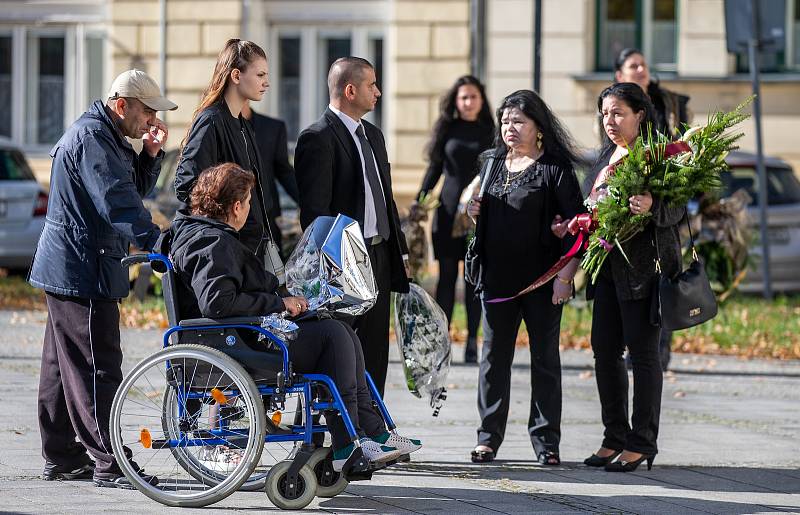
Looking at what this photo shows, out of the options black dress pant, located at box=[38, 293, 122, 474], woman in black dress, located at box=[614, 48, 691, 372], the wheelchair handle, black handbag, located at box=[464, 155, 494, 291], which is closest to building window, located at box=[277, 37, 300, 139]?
woman in black dress, located at box=[614, 48, 691, 372]

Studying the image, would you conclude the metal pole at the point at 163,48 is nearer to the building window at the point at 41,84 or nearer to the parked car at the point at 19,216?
the building window at the point at 41,84

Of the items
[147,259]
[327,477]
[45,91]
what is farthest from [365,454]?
[45,91]

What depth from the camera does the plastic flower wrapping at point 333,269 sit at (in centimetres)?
651

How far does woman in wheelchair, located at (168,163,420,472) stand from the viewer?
20.5 feet

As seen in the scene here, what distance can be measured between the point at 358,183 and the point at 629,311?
1.41 metres


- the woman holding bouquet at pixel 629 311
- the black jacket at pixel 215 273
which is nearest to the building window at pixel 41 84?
the woman holding bouquet at pixel 629 311

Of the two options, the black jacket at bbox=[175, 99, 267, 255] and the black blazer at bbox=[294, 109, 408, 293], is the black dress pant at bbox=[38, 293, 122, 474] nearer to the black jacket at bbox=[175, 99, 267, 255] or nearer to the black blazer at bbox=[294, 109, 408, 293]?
the black jacket at bbox=[175, 99, 267, 255]

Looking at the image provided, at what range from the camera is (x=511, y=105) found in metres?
7.54

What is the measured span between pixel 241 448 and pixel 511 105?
7.48ft

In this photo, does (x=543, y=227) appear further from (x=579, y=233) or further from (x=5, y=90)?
(x=5, y=90)

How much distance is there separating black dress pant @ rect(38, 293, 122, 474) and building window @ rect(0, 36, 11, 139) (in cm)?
1569

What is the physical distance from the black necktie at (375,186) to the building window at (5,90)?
15.4 metres

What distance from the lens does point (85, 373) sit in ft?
22.0

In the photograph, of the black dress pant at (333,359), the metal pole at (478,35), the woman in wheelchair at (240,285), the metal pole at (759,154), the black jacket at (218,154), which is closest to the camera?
the woman in wheelchair at (240,285)
